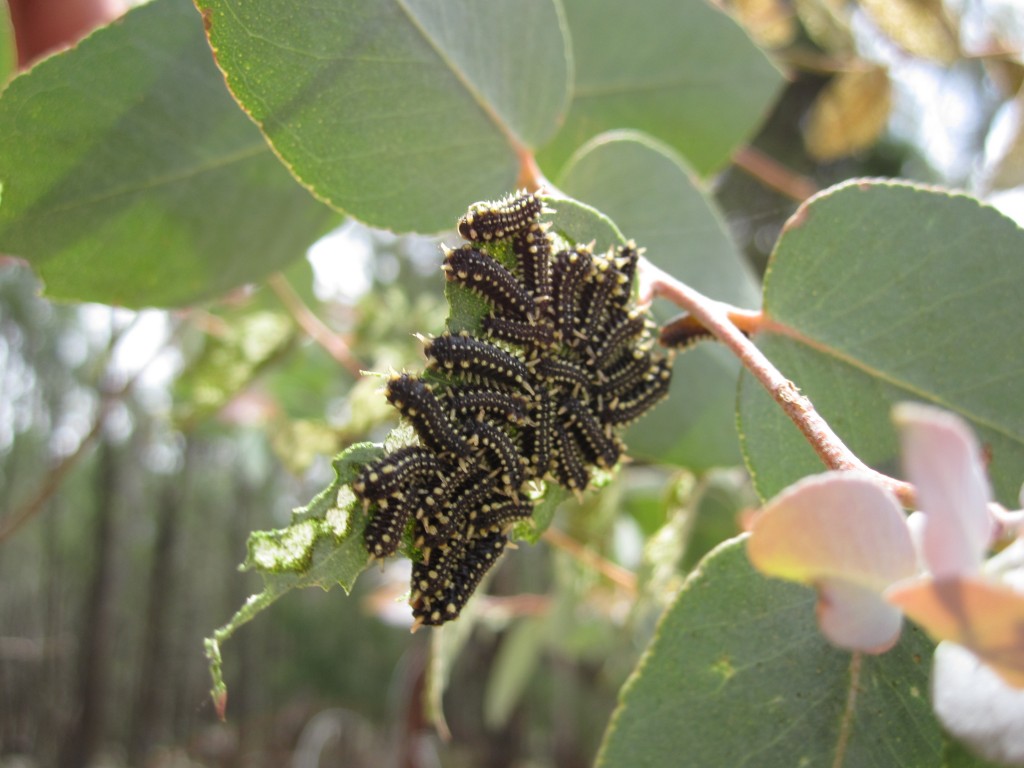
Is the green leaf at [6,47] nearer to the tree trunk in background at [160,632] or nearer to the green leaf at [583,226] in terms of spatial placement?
the green leaf at [583,226]

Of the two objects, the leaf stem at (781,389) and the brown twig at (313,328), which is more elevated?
the leaf stem at (781,389)

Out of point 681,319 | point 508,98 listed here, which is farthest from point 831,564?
point 508,98

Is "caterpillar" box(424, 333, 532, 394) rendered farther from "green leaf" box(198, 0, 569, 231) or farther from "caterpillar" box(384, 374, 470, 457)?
"green leaf" box(198, 0, 569, 231)

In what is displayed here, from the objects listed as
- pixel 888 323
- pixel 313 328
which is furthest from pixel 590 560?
pixel 888 323

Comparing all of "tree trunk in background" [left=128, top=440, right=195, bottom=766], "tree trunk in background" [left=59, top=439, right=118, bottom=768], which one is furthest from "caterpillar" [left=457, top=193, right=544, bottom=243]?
"tree trunk in background" [left=128, top=440, right=195, bottom=766]

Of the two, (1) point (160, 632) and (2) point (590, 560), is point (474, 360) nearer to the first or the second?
(2) point (590, 560)

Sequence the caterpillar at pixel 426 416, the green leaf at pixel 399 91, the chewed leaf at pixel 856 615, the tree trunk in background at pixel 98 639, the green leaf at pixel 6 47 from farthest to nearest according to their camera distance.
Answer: the tree trunk in background at pixel 98 639 → the green leaf at pixel 6 47 → the green leaf at pixel 399 91 → the caterpillar at pixel 426 416 → the chewed leaf at pixel 856 615

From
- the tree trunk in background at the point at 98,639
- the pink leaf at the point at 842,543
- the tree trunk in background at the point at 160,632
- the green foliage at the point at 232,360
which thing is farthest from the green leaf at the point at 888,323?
the tree trunk in background at the point at 160,632
